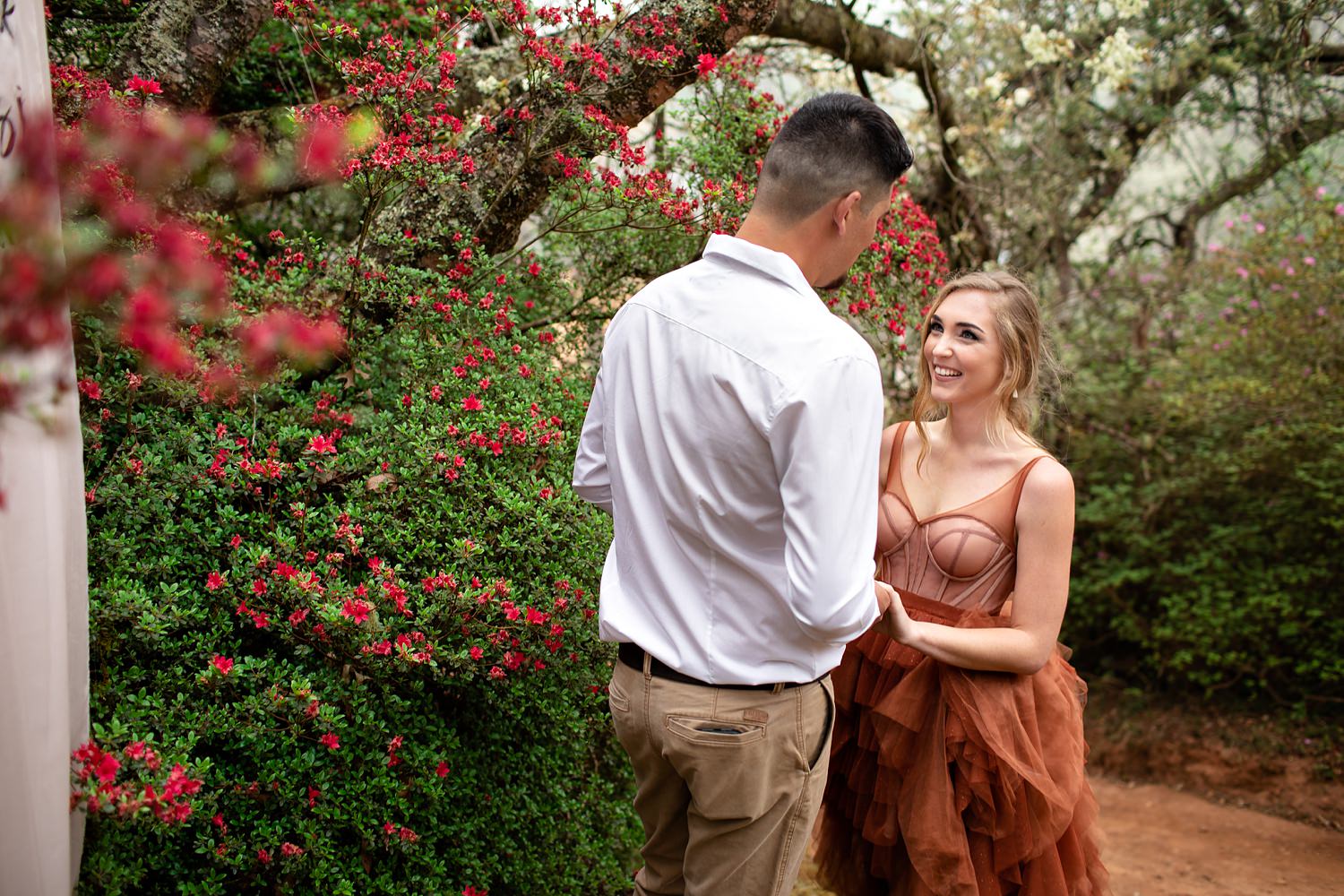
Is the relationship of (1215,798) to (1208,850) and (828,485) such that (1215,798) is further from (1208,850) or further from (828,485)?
(828,485)

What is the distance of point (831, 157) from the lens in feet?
6.01

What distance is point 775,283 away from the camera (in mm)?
1831

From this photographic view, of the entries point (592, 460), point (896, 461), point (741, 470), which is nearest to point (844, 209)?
point (741, 470)

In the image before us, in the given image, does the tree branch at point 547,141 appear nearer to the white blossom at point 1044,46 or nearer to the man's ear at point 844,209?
the man's ear at point 844,209

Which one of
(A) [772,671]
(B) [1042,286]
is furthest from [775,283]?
(B) [1042,286]

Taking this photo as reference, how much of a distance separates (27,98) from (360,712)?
1.51 meters

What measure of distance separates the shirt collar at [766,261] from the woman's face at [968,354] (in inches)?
34.9

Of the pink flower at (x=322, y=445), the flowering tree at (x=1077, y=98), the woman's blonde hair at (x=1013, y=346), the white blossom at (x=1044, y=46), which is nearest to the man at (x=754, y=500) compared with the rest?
the woman's blonde hair at (x=1013, y=346)

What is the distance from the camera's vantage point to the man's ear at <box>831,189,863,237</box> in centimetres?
186

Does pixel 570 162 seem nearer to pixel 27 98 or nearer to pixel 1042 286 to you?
pixel 27 98

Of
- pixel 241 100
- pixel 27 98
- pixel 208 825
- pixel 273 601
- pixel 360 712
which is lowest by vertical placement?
pixel 208 825

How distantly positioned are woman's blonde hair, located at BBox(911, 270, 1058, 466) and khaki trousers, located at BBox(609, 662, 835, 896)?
3.47 ft

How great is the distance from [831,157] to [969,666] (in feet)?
4.02

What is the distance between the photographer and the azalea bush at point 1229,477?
19.0ft
